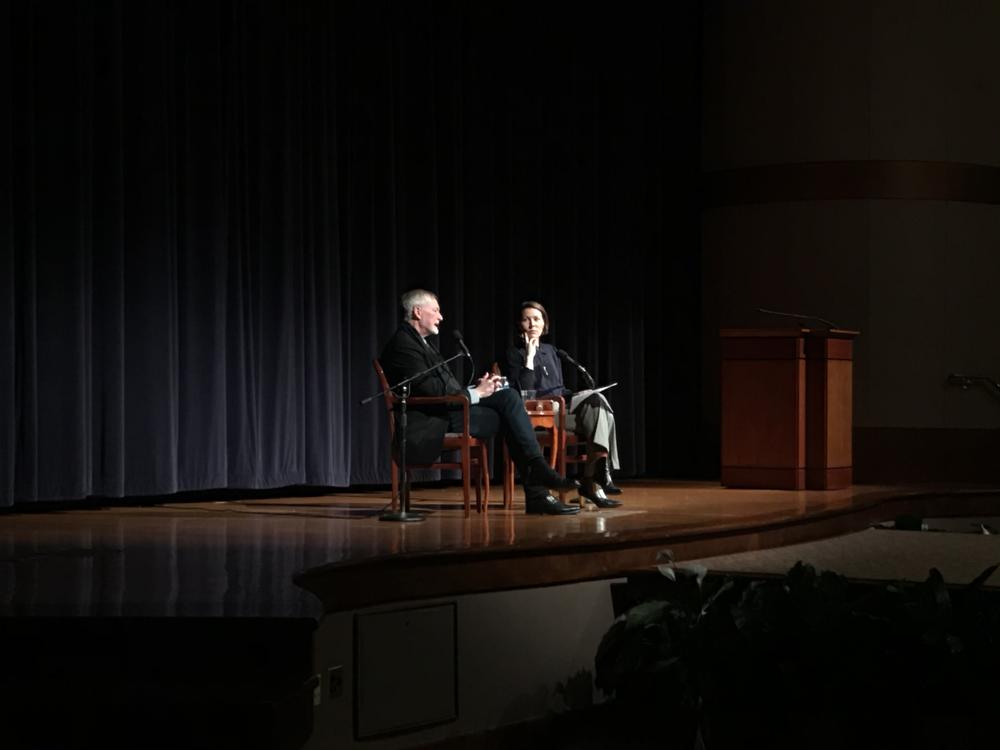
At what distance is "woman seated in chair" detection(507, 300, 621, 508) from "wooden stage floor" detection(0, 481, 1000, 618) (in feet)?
0.70

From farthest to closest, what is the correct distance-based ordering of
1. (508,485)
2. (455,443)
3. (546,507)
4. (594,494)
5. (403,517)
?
1. (508,485)
2. (594,494)
3. (455,443)
4. (546,507)
5. (403,517)

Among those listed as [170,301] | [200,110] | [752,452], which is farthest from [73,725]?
[752,452]

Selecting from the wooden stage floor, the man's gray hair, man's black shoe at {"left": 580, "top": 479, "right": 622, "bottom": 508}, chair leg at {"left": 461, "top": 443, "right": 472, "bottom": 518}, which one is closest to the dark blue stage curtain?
the wooden stage floor

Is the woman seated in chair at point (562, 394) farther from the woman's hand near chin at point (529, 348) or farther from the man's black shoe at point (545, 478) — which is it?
the man's black shoe at point (545, 478)

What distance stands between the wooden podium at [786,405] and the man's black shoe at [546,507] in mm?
1782

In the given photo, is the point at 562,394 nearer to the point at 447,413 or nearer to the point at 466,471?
the point at 447,413

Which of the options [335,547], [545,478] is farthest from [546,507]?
[335,547]

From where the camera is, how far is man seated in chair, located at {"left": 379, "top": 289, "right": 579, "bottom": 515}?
17.3ft

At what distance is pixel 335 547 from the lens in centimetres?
387

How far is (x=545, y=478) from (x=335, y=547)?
159cm

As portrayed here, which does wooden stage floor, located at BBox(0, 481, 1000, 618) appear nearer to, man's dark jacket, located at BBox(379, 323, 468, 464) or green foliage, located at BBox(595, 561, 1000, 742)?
man's dark jacket, located at BBox(379, 323, 468, 464)

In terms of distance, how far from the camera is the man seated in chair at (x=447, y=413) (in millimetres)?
5273

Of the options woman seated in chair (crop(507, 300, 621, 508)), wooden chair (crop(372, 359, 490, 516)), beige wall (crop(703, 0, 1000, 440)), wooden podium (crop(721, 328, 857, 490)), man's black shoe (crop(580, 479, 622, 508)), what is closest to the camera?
wooden chair (crop(372, 359, 490, 516))

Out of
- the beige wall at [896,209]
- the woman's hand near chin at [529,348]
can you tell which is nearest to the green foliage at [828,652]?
the woman's hand near chin at [529,348]
